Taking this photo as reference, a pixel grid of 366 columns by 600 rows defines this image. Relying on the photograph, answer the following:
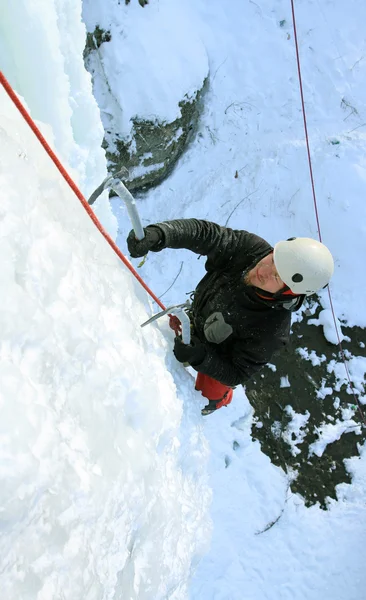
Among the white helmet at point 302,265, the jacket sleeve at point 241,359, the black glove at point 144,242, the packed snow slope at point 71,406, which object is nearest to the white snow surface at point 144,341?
the packed snow slope at point 71,406

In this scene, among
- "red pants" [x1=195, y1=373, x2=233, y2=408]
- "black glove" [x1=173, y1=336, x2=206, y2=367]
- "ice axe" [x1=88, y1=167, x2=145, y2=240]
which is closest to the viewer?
"ice axe" [x1=88, y1=167, x2=145, y2=240]

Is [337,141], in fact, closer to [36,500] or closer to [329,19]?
[329,19]

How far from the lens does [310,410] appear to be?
5227 mm

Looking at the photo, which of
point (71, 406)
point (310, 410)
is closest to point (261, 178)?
point (310, 410)

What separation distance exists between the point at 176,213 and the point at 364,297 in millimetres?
2806

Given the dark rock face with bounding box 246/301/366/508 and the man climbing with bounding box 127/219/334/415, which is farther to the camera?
the dark rock face with bounding box 246/301/366/508

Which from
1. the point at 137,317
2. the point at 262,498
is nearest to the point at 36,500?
the point at 137,317

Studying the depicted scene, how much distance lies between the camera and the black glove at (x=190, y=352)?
90.1 inches

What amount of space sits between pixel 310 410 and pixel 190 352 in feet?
11.4

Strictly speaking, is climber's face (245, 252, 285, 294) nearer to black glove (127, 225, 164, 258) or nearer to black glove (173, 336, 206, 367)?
black glove (173, 336, 206, 367)

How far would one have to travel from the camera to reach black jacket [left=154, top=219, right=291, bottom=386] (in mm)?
2268

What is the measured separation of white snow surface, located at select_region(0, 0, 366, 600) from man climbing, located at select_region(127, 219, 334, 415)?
0.25 m

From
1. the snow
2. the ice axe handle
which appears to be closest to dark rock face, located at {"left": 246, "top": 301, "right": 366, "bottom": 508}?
the snow

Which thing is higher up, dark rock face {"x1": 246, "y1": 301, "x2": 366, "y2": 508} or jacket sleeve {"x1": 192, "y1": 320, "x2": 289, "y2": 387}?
jacket sleeve {"x1": 192, "y1": 320, "x2": 289, "y2": 387}
